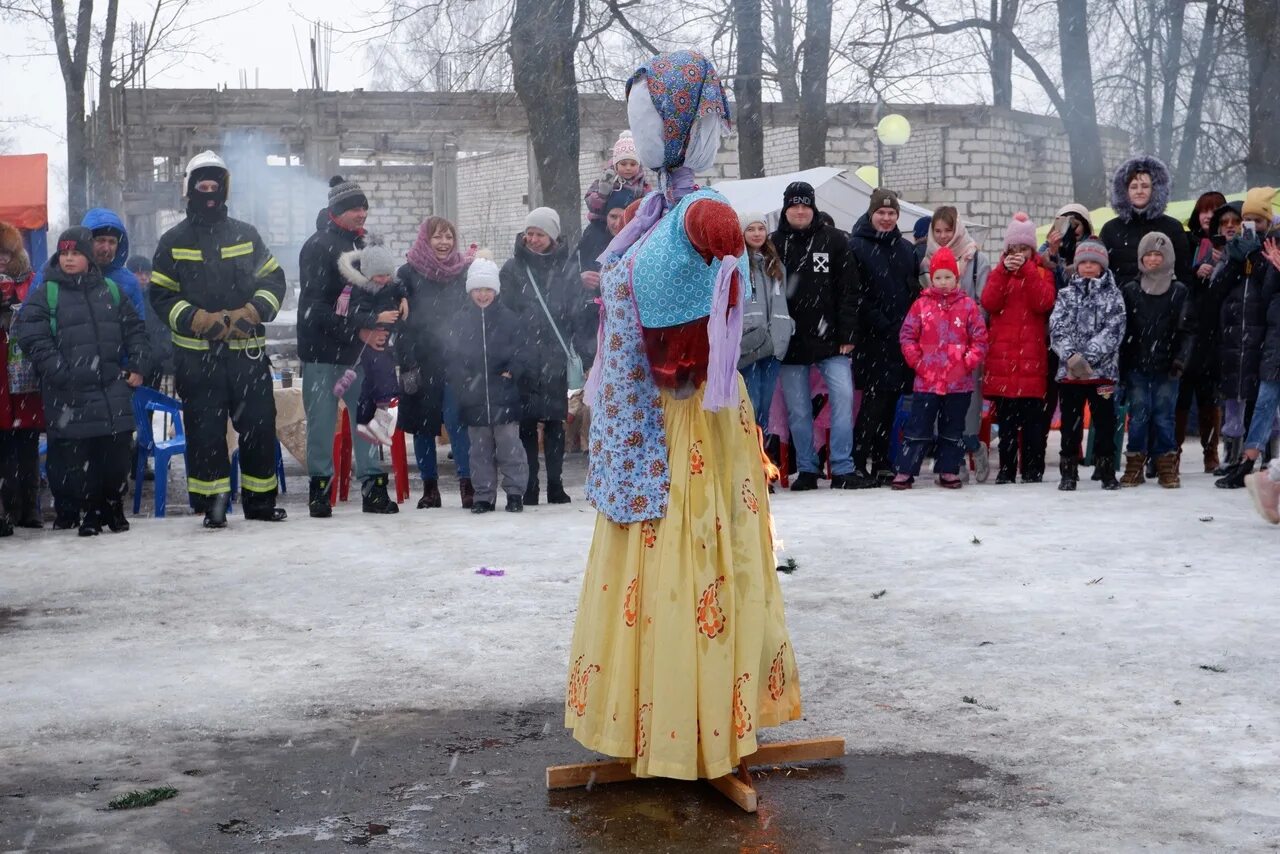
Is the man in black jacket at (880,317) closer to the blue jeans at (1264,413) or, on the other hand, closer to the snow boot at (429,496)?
the blue jeans at (1264,413)

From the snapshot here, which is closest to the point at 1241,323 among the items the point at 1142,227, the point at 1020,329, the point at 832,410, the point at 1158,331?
the point at 1158,331

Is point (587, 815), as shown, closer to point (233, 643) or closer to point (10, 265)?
point (233, 643)

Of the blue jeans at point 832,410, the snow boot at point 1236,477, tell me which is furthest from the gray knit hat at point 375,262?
the snow boot at point 1236,477

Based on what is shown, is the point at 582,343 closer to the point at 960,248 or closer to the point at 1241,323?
the point at 960,248

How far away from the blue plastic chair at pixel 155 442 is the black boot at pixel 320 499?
113 cm

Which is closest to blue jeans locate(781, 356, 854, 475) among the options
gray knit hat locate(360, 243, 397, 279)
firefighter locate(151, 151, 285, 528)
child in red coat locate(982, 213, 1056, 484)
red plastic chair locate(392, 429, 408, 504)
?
child in red coat locate(982, 213, 1056, 484)

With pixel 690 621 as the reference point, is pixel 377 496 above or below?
below

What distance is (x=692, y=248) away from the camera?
3926 mm

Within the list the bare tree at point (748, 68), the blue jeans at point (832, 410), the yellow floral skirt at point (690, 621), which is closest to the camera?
the yellow floral skirt at point (690, 621)

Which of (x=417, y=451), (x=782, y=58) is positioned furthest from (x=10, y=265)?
(x=782, y=58)

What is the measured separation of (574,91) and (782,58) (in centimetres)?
572

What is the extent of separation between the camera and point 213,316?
8438 millimetres

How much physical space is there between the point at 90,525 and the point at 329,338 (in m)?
1.78

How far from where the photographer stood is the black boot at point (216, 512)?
855 cm
